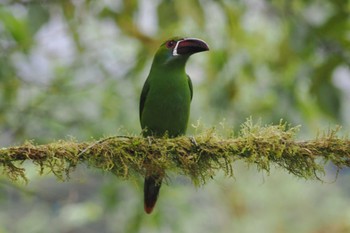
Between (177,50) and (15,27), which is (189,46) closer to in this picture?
(177,50)

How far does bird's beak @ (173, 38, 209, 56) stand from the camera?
2.71m

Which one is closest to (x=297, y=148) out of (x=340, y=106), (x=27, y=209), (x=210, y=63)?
(x=340, y=106)

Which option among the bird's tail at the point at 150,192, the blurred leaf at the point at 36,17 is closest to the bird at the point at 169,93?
the bird's tail at the point at 150,192

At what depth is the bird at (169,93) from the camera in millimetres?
2846

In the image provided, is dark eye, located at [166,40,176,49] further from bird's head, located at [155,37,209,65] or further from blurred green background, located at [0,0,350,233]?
blurred green background, located at [0,0,350,233]

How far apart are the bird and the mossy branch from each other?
60 cm

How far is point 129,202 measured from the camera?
15.4ft

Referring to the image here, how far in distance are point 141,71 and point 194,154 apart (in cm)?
230

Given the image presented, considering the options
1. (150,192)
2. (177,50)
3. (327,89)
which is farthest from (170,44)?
(327,89)

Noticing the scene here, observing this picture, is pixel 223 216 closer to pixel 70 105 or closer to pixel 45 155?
pixel 70 105

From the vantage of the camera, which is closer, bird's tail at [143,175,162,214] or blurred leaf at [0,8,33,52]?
bird's tail at [143,175,162,214]

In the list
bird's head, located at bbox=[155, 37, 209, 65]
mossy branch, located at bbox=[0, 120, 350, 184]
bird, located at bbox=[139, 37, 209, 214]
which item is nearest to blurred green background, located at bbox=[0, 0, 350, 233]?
bird, located at bbox=[139, 37, 209, 214]

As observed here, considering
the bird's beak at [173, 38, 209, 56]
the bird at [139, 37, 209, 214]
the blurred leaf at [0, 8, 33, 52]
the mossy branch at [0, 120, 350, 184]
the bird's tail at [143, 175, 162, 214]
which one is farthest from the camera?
the blurred leaf at [0, 8, 33, 52]

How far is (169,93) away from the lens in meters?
2.88
